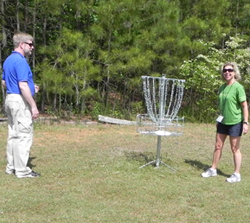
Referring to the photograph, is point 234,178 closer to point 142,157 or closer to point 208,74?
point 142,157

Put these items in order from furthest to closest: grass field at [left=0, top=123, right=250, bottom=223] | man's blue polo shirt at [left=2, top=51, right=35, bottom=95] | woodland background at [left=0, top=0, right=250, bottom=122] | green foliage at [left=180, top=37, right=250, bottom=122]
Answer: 1. green foliage at [left=180, top=37, right=250, bottom=122]
2. woodland background at [left=0, top=0, right=250, bottom=122]
3. man's blue polo shirt at [left=2, top=51, right=35, bottom=95]
4. grass field at [left=0, top=123, right=250, bottom=223]

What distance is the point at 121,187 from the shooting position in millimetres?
3859

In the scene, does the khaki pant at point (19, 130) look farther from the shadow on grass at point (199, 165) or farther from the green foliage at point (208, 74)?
the green foliage at point (208, 74)

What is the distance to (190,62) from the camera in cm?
923

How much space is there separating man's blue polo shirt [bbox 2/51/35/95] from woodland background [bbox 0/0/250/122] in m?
4.29

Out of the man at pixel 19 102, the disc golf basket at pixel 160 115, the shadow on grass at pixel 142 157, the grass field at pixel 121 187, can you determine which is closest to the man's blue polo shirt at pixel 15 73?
the man at pixel 19 102

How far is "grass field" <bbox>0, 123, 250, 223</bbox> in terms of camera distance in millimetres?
3188

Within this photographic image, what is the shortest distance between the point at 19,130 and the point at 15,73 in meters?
0.57

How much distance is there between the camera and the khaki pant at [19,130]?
13.0ft

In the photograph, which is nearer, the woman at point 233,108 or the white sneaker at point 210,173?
the woman at point 233,108

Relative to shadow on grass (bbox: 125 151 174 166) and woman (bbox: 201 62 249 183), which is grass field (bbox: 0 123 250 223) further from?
woman (bbox: 201 62 249 183)

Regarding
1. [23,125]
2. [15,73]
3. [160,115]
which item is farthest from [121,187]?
[15,73]

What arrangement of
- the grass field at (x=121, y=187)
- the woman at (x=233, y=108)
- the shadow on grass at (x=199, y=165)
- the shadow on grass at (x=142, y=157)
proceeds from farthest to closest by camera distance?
the shadow on grass at (x=142, y=157) < the shadow on grass at (x=199, y=165) < the woman at (x=233, y=108) < the grass field at (x=121, y=187)

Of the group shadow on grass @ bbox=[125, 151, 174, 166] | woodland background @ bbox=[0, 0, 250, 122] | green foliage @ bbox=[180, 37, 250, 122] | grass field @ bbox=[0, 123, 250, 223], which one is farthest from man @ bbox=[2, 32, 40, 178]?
green foliage @ bbox=[180, 37, 250, 122]
